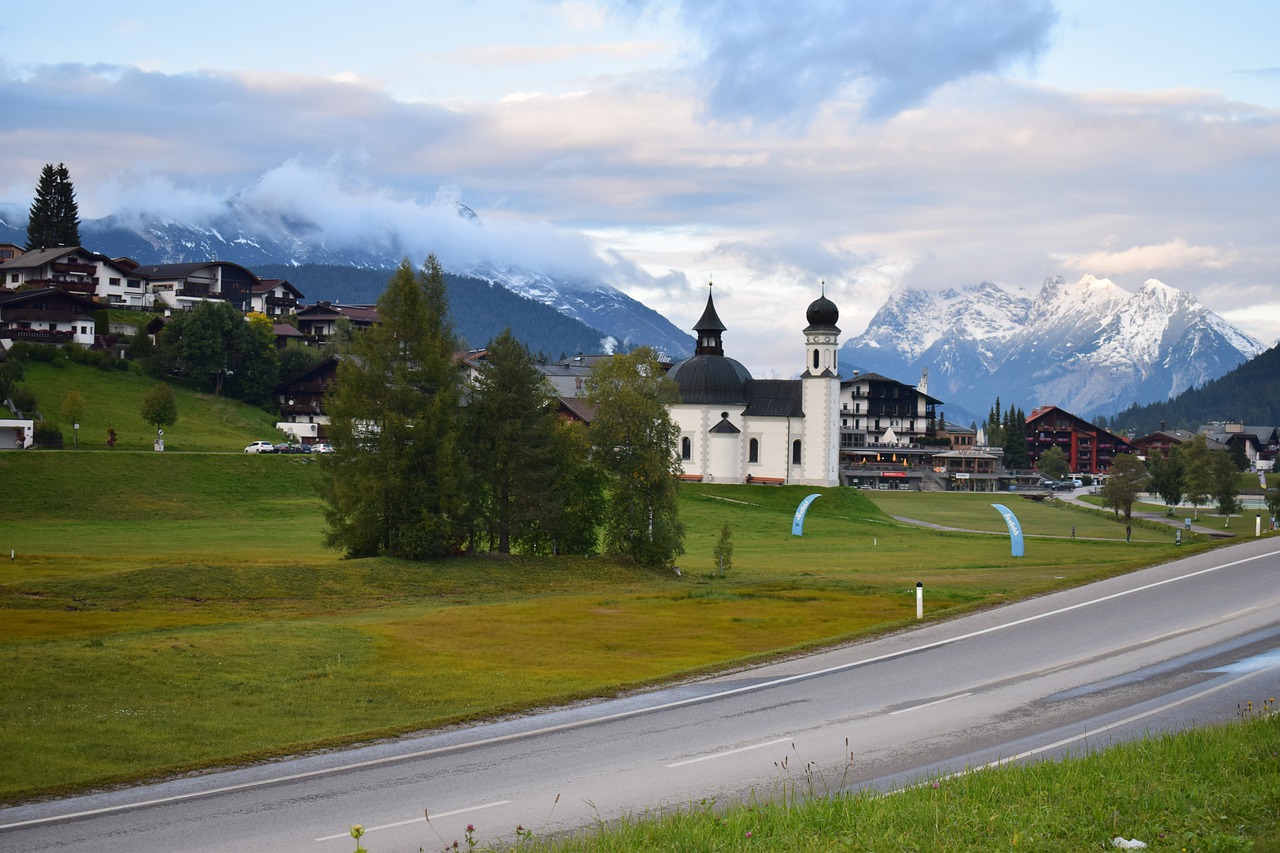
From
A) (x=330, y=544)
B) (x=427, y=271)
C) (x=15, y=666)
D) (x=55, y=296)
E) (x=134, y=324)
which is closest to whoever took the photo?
(x=15, y=666)

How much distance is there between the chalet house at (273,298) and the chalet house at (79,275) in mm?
22683

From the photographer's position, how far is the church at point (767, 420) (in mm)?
134125

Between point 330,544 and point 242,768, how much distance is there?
40097 mm

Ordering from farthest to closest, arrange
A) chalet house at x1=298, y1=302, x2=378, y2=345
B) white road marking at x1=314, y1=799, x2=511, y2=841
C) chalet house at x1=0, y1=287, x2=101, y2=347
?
chalet house at x1=298, y1=302, x2=378, y2=345 → chalet house at x1=0, y1=287, x2=101, y2=347 → white road marking at x1=314, y1=799, x2=511, y2=841

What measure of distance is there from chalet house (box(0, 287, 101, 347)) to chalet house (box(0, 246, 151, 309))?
13.5 metres

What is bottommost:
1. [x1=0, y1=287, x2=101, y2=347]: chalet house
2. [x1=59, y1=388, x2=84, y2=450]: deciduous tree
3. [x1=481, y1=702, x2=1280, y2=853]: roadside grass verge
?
[x1=481, y1=702, x2=1280, y2=853]: roadside grass verge

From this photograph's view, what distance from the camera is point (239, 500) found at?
89.9 meters

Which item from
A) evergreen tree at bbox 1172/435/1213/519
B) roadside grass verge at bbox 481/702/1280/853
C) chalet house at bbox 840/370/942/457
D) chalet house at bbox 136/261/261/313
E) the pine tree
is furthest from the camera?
chalet house at bbox 840/370/942/457

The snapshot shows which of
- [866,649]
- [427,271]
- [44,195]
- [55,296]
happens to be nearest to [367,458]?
[427,271]

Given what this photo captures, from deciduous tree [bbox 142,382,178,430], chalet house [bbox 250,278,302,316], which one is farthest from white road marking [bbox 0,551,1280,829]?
chalet house [bbox 250,278,302,316]

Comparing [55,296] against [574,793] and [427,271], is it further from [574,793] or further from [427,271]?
[574,793]

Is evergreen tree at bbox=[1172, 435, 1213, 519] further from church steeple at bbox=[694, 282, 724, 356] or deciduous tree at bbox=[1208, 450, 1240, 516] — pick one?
church steeple at bbox=[694, 282, 724, 356]

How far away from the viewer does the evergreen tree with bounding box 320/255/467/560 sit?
195 feet

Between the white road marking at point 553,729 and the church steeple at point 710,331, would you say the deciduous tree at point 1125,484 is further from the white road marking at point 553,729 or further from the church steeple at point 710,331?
the white road marking at point 553,729
